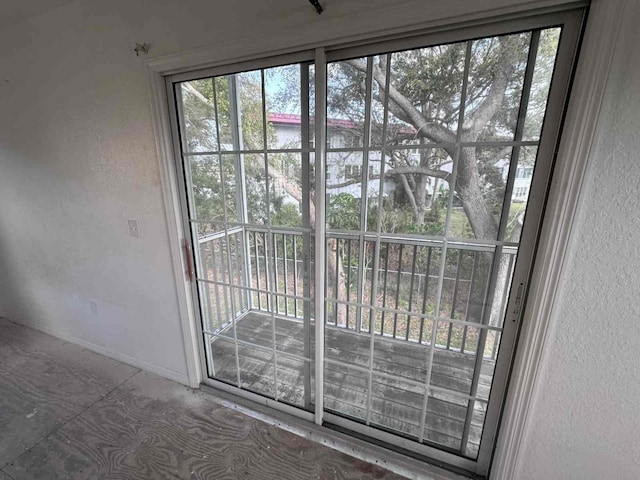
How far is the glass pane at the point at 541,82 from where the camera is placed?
0.92 m

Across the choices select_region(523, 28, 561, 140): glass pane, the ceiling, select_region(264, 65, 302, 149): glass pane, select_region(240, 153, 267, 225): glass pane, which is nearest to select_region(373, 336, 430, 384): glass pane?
select_region(240, 153, 267, 225): glass pane

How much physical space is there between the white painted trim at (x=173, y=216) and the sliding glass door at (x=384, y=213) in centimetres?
6

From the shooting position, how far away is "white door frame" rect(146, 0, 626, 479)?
0.81 m

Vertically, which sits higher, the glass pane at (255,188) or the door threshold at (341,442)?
the glass pane at (255,188)

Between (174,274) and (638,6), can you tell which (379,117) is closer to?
(638,6)

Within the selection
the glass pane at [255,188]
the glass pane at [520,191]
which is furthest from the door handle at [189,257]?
the glass pane at [520,191]

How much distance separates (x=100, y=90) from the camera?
61.2 inches

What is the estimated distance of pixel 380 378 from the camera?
1.54 metres

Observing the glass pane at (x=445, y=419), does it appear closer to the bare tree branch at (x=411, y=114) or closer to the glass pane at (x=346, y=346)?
the glass pane at (x=346, y=346)

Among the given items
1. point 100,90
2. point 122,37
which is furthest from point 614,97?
point 100,90

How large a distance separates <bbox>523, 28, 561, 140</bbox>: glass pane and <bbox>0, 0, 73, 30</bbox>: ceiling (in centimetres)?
234

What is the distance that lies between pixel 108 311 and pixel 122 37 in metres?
1.87

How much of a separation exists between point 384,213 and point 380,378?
967mm

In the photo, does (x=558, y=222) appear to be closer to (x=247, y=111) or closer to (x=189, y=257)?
(x=247, y=111)
